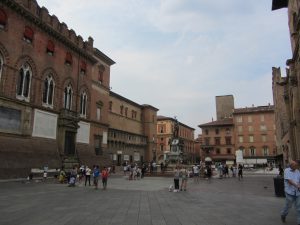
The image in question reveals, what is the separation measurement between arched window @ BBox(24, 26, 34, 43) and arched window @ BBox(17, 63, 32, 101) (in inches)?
97.5

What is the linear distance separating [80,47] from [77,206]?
88.8 ft

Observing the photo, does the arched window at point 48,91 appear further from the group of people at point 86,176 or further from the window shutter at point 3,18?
the group of people at point 86,176

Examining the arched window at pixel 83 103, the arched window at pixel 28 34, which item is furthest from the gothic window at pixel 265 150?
the arched window at pixel 28 34

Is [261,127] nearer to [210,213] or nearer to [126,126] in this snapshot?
[126,126]

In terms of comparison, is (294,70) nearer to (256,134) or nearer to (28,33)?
(28,33)

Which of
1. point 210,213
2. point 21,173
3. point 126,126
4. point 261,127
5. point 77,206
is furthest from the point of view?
point 261,127

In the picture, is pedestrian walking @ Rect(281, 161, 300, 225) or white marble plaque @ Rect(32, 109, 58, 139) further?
white marble plaque @ Rect(32, 109, 58, 139)

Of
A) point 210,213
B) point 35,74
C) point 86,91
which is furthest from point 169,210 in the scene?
point 86,91

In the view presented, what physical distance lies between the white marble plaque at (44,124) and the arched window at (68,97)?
8.82 ft

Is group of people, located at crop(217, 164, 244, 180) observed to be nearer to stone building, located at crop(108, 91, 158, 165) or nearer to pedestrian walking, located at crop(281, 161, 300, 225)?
stone building, located at crop(108, 91, 158, 165)

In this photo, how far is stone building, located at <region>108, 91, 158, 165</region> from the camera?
168ft

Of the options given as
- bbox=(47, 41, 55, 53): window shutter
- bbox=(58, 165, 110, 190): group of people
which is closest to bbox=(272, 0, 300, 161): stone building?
bbox=(58, 165, 110, 190): group of people

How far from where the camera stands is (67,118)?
30328 mm

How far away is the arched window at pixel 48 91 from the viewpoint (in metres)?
28.3
